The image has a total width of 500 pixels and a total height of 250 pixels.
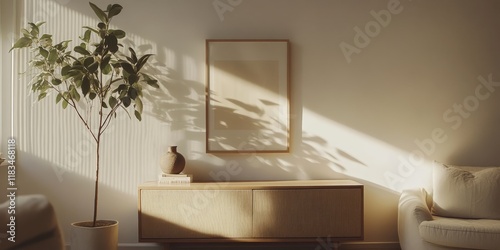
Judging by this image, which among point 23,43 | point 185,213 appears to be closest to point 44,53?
point 23,43

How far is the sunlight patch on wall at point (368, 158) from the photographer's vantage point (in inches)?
161

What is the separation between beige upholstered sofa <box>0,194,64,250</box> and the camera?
1.41 m

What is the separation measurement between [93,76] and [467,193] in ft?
9.41

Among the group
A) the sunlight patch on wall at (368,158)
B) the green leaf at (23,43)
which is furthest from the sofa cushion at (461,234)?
the green leaf at (23,43)

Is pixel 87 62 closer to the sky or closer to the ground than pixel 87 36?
closer to the ground

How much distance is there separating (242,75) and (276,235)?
4.19 ft

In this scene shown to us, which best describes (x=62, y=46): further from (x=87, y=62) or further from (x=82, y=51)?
(x=87, y=62)

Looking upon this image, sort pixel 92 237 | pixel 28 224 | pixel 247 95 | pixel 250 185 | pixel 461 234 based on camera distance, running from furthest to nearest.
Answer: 1. pixel 247 95
2. pixel 250 185
3. pixel 92 237
4. pixel 461 234
5. pixel 28 224

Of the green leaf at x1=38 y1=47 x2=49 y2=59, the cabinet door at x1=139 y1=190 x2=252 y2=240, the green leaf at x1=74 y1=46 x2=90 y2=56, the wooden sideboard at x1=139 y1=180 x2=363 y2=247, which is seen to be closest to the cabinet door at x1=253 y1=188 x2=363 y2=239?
the wooden sideboard at x1=139 y1=180 x2=363 y2=247

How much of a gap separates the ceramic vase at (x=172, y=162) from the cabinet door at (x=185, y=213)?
199 mm

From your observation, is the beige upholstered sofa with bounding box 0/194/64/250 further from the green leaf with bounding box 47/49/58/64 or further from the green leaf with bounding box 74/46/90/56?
the green leaf with bounding box 47/49/58/64

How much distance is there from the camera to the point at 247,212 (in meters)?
3.71

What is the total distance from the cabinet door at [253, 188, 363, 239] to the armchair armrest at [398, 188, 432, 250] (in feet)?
1.31

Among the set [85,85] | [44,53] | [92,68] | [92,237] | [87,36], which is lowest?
[92,237]
